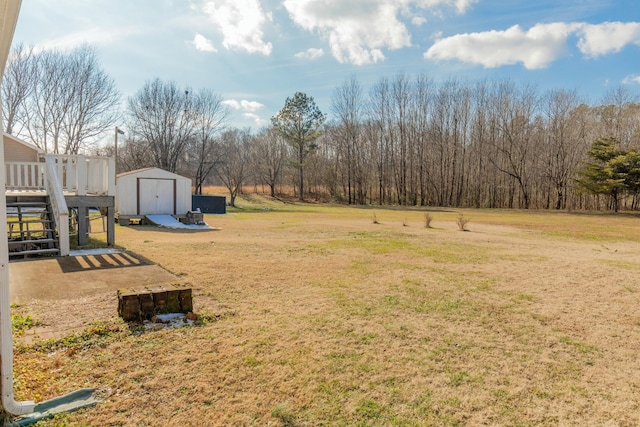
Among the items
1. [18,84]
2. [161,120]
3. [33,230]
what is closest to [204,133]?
[161,120]

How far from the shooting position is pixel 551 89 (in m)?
31.7

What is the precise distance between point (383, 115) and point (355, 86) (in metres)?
4.15

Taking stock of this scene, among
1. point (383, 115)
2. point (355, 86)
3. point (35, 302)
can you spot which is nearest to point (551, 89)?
point (383, 115)

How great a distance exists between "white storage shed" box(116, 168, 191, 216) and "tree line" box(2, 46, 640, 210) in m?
13.0

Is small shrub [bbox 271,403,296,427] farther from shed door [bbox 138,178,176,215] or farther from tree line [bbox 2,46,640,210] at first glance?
tree line [bbox 2,46,640,210]

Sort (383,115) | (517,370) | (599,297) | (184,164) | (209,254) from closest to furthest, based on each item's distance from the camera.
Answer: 1. (517,370)
2. (599,297)
3. (209,254)
4. (184,164)
5. (383,115)

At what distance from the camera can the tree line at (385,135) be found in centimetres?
2603

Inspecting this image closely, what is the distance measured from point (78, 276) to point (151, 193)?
12084mm

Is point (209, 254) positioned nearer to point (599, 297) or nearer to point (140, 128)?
point (599, 297)

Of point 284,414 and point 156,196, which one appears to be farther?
point 156,196

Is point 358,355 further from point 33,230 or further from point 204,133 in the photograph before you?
point 204,133

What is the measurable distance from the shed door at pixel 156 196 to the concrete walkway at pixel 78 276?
10213 mm

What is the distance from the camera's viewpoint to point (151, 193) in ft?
54.1

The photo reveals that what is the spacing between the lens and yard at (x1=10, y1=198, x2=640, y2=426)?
7.70 ft
